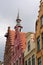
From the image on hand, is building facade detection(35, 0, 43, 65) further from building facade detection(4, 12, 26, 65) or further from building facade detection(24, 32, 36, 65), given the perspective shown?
building facade detection(4, 12, 26, 65)

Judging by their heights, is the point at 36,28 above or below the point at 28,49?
above

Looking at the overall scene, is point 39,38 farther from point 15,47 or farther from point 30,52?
point 15,47

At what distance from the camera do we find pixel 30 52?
4750 centimetres

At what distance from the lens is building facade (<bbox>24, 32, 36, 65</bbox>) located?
153ft

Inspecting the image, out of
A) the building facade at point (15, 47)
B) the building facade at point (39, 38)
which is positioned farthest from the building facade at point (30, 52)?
the building facade at point (15, 47)

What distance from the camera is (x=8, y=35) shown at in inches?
2596

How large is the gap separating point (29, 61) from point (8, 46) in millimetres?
15751

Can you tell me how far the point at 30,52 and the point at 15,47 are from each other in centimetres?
1080

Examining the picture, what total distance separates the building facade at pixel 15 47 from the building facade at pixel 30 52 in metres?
2.14

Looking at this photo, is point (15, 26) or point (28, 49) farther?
point (15, 26)

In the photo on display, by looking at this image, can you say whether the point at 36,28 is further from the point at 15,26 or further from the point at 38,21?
the point at 15,26

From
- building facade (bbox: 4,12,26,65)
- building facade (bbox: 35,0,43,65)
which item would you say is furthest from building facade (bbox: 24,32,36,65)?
building facade (bbox: 4,12,26,65)

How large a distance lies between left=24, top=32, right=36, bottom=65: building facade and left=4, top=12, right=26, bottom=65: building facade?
214 centimetres

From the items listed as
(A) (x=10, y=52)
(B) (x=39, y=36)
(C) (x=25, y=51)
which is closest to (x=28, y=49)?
(C) (x=25, y=51)
